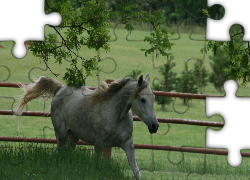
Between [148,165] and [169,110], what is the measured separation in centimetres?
1273

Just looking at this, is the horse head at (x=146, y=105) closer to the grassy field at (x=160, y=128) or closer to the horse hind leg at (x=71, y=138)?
the grassy field at (x=160, y=128)

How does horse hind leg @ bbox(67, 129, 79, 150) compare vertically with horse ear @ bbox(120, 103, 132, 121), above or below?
below

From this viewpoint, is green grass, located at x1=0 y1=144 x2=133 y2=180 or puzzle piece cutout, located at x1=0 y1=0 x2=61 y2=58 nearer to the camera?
green grass, located at x1=0 y1=144 x2=133 y2=180

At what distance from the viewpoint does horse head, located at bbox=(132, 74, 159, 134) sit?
6.42m

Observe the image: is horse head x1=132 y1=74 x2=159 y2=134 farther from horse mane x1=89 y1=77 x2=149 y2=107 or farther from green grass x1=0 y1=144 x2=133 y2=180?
green grass x1=0 y1=144 x2=133 y2=180

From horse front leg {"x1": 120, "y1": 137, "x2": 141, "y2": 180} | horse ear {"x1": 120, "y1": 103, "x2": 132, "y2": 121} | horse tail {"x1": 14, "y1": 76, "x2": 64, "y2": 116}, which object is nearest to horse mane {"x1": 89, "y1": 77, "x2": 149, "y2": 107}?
horse ear {"x1": 120, "y1": 103, "x2": 132, "y2": 121}

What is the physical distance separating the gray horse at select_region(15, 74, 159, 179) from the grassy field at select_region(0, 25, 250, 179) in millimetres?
240

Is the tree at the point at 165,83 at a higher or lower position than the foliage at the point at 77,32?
lower

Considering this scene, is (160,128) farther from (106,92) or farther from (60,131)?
(106,92)

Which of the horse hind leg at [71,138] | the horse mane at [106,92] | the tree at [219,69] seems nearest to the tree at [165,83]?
the tree at [219,69]

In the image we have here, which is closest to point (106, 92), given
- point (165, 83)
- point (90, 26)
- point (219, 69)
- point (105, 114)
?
point (105, 114)

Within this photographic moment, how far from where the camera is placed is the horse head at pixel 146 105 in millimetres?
6422

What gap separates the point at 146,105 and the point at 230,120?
1.18 meters

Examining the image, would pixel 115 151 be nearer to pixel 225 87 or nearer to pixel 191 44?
pixel 225 87
